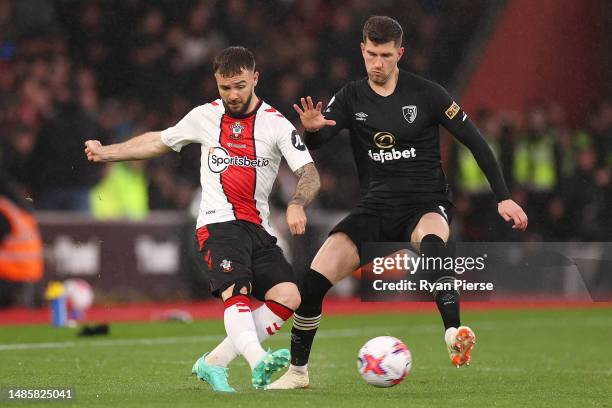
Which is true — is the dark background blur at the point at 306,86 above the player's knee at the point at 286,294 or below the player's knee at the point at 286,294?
above

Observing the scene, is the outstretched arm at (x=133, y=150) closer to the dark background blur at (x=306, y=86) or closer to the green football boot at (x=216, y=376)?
the green football boot at (x=216, y=376)

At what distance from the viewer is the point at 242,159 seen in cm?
763

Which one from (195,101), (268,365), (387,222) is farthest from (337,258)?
(195,101)

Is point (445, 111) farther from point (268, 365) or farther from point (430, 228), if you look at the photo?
point (268, 365)

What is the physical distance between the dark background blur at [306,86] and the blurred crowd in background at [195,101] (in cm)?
2

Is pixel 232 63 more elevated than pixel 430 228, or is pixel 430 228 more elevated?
pixel 232 63

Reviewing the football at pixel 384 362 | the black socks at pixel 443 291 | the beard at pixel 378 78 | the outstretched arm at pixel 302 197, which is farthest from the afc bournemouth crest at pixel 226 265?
the beard at pixel 378 78

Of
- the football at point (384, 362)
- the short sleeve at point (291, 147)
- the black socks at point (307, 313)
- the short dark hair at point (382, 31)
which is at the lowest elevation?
the football at point (384, 362)

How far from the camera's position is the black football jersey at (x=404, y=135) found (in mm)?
8102

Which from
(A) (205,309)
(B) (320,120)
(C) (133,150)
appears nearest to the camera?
(C) (133,150)

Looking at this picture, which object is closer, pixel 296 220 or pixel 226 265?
pixel 296 220

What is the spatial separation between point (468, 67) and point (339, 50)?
1.77 meters

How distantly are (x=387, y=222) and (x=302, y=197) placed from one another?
3.23 feet

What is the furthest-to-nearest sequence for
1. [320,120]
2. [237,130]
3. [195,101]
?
[195,101], [320,120], [237,130]
